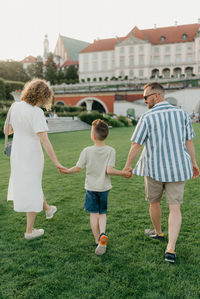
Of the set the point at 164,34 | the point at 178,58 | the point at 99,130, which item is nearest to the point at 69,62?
the point at 164,34

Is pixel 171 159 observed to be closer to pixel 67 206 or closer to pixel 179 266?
pixel 179 266

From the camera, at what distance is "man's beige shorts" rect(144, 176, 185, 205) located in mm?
2887

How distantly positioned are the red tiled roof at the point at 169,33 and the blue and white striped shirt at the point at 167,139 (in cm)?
6246

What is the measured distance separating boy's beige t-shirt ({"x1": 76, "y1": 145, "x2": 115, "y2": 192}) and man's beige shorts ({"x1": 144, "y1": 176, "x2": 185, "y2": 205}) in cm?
48

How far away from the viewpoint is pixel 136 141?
9.57 ft

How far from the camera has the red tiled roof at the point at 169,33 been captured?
59344mm

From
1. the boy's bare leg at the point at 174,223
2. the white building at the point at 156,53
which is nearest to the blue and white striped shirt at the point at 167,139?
the boy's bare leg at the point at 174,223

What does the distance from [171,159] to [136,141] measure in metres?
0.41

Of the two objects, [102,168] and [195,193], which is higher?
[102,168]

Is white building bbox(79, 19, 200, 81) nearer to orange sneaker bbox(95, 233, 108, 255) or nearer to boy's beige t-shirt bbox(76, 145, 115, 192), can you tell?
boy's beige t-shirt bbox(76, 145, 115, 192)

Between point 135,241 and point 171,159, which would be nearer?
point 171,159

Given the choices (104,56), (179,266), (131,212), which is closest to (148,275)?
(179,266)

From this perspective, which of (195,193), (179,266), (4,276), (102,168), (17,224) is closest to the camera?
(4,276)

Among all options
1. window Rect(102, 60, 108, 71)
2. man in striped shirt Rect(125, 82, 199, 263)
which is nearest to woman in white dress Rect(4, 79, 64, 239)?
man in striped shirt Rect(125, 82, 199, 263)
